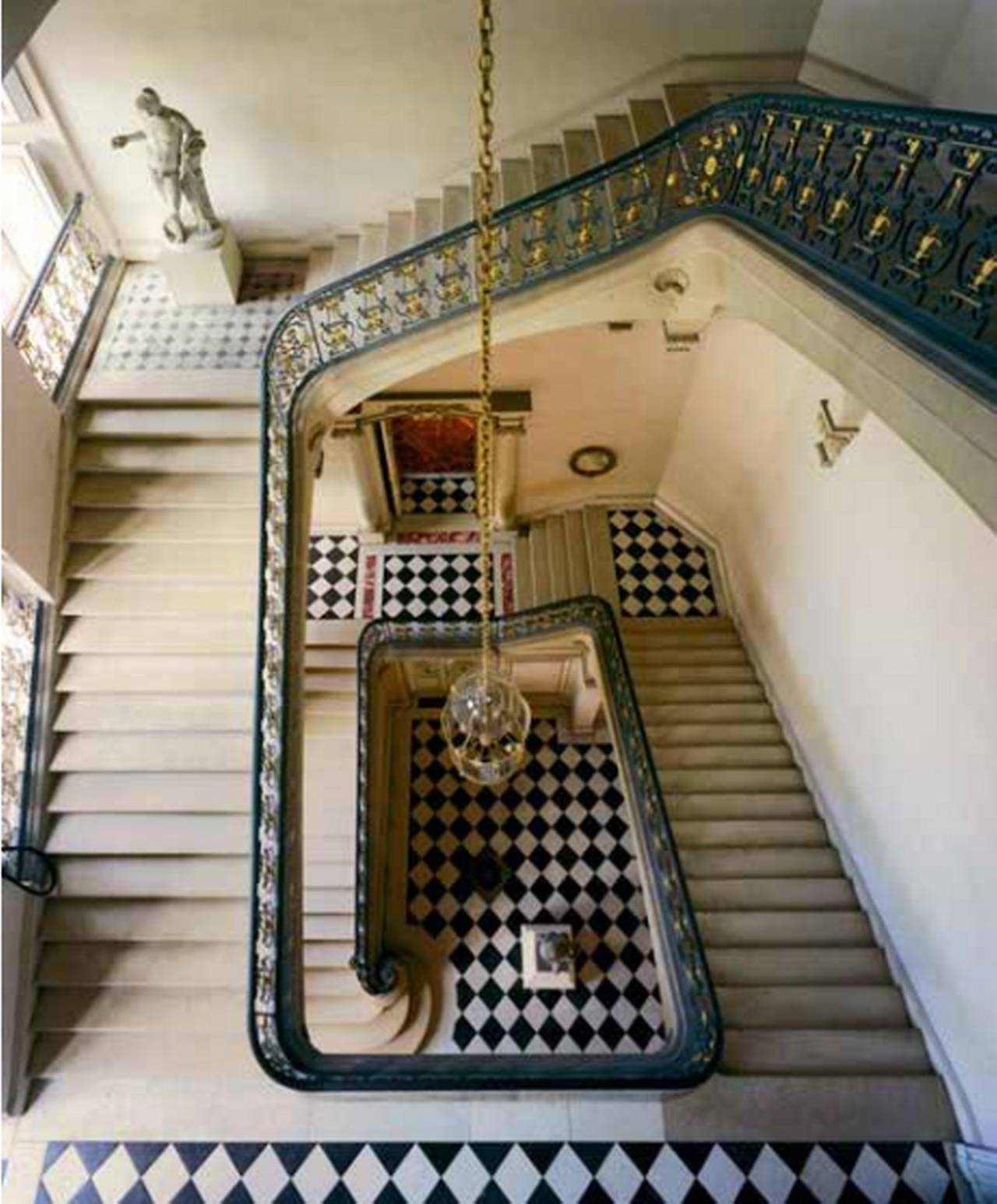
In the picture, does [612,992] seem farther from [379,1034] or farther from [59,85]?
[59,85]

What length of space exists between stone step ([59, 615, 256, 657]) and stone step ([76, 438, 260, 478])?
3.57 feet

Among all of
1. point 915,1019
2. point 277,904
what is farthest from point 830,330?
point 915,1019

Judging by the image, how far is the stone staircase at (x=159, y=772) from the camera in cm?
477

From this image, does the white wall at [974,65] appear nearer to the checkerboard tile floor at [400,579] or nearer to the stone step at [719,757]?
the stone step at [719,757]

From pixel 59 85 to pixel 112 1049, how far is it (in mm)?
6493

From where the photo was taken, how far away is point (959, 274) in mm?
2422

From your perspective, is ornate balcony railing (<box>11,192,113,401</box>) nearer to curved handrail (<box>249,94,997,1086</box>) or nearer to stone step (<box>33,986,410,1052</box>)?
curved handrail (<box>249,94,997,1086</box>)

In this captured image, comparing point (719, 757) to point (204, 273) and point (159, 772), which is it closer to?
point (159, 772)

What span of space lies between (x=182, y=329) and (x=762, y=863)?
19.2 feet

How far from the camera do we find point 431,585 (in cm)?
744

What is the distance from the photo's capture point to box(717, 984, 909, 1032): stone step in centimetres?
451

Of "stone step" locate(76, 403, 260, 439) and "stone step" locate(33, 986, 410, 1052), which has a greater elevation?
"stone step" locate(76, 403, 260, 439)

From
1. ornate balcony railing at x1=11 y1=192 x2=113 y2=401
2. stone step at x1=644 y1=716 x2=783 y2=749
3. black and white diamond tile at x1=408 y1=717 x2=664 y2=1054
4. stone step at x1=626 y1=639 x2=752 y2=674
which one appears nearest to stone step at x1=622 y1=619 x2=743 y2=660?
stone step at x1=626 y1=639 x2=752 y2=674

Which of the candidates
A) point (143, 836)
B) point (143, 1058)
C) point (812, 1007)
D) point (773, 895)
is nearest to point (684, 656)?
point (773, 895)
